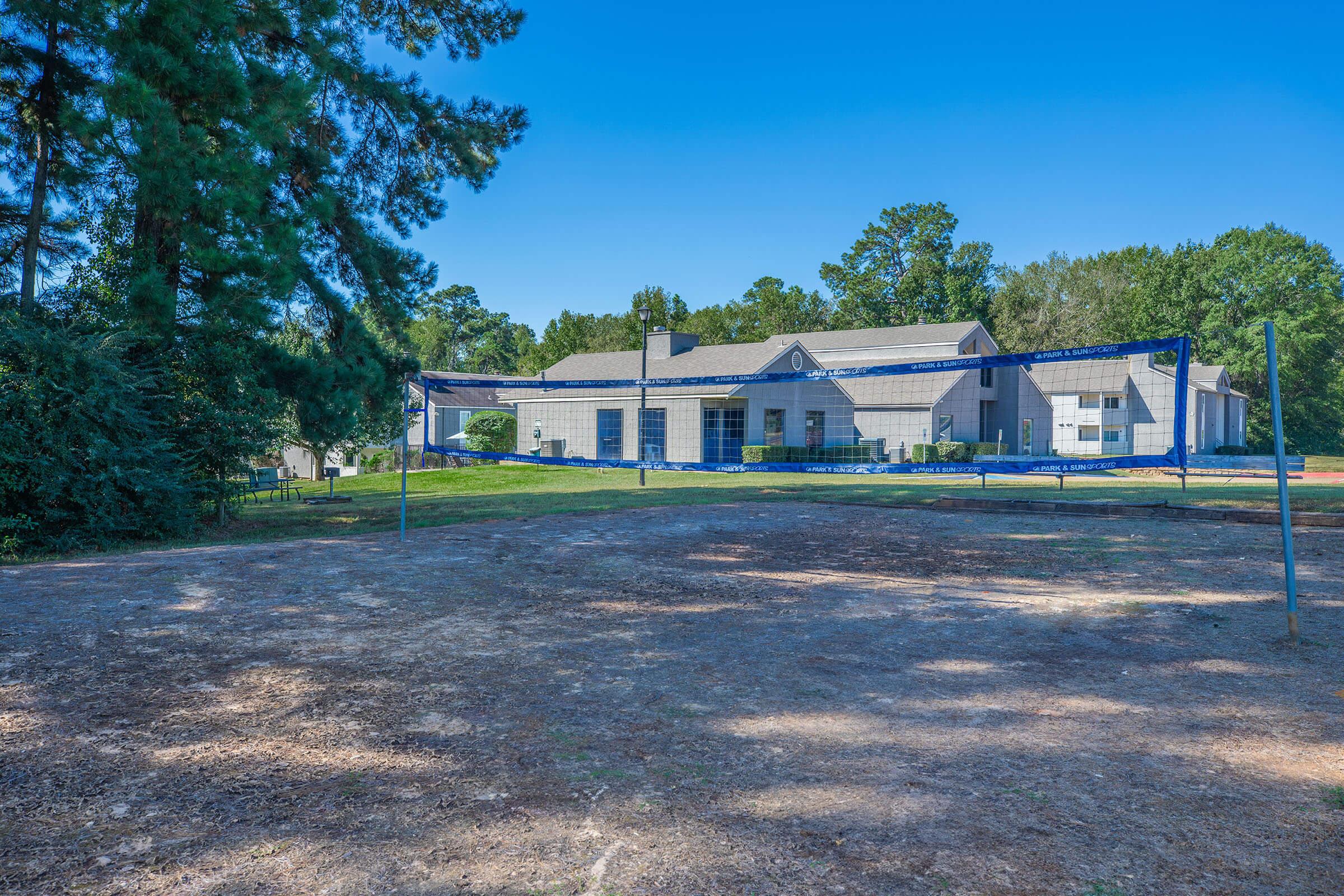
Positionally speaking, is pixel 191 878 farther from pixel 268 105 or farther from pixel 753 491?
pixel 753 491

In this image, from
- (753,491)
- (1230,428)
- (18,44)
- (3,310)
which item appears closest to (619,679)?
(3,310)

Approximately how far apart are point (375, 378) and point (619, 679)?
10.1m

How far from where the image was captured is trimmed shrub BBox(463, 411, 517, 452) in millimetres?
34062

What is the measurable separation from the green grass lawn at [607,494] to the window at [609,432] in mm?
3583

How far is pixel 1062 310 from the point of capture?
65000 millimetres

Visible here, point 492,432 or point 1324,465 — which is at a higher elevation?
point 492,432

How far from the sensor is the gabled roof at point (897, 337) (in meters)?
44.1

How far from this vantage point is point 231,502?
13.4 m

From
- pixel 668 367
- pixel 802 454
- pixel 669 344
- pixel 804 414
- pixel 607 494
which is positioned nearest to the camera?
pixel 607 494

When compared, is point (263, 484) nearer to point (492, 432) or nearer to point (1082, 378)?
point (492, 432)

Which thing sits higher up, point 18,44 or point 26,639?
point 18,44

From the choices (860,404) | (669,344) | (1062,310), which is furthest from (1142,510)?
(1062,310)

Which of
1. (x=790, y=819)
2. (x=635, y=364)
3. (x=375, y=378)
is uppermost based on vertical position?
(x=635, y=364)

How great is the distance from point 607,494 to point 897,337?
3093 cm
